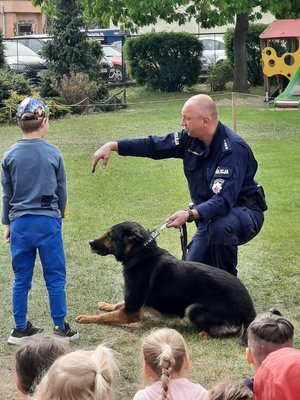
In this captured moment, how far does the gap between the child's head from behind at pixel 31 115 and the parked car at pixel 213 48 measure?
30.0 meters

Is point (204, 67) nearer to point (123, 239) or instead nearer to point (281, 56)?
point (281, 56)

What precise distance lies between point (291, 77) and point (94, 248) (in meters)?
20.6

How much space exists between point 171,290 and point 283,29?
2166 centimetres

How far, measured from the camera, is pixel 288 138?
1794 centimetres

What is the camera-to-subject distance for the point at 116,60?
34219mm

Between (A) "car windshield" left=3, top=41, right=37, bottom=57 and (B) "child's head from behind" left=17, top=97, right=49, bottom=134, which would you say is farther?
(A) "car windshield" left=3, top=41, right=37, bottom=57

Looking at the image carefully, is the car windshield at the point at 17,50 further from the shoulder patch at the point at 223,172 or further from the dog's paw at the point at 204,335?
the dog's paw at the point at 204,335

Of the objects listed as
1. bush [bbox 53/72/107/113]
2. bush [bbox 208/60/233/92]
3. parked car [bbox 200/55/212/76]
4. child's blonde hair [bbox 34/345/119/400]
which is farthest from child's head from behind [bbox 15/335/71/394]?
parked car [bbox 200/55/212/76]

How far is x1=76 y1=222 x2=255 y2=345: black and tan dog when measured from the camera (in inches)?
242

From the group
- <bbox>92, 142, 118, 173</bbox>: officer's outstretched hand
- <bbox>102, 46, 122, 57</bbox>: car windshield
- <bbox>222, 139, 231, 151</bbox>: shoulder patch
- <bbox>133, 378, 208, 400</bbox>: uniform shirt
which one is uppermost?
<bbox>102, 46, 122, 57</bbox>: car windshield

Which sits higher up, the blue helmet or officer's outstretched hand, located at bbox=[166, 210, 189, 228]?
the blue helmet

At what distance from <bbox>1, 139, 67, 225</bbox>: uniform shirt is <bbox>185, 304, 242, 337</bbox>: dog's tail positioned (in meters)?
1.27

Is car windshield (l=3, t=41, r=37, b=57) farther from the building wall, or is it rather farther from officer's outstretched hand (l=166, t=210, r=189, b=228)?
officer's outstretched hand (l=166, t=210, r=189, b=228)

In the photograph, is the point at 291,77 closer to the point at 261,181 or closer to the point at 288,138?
the point at 288,138
